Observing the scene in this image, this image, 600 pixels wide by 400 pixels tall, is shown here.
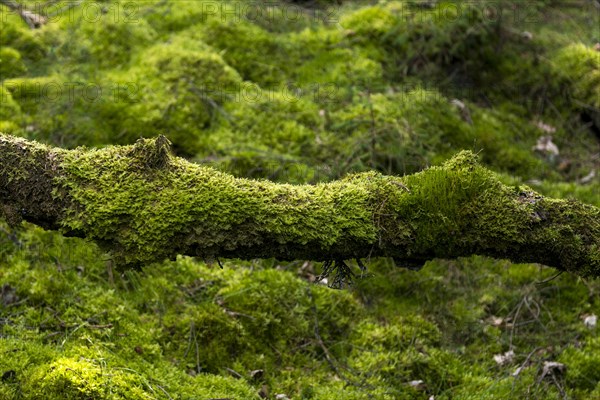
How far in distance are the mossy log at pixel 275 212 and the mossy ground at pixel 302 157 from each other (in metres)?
0.48

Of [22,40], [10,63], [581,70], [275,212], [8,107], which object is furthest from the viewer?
[581,70]

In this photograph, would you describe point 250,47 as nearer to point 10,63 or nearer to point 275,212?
point 10,63

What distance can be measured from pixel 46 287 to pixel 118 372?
1.19 m

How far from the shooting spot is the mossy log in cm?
348

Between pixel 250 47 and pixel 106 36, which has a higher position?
pixel 106 36

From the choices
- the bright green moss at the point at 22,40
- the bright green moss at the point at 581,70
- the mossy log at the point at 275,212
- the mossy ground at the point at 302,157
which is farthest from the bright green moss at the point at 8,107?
the bright green moss at the point at 581,70

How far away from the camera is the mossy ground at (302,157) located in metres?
4.70

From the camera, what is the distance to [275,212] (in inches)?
140

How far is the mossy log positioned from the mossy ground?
19.0 inches

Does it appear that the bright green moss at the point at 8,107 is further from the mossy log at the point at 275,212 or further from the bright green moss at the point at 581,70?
the bright green moss at the point at 581,70

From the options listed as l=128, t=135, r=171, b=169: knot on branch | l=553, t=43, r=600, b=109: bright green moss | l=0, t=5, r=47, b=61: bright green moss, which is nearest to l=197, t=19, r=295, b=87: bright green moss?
l=0, t=5, r=47, b=61: bright green moss

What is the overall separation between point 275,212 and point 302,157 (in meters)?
3.08

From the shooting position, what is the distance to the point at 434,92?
24.5ft

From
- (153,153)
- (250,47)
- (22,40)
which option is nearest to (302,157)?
(250,47)
